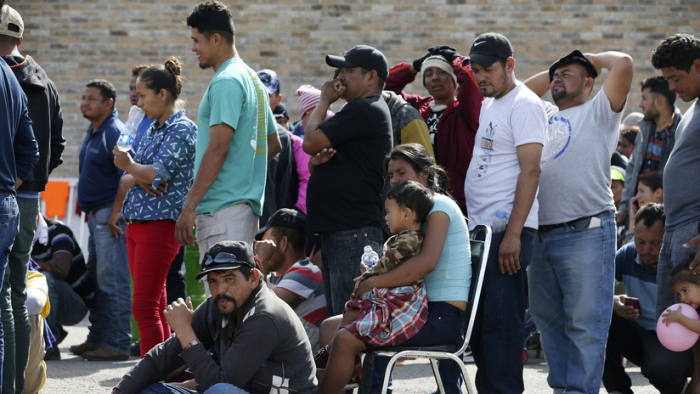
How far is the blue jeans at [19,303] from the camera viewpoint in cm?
405

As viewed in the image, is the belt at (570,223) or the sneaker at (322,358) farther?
the belt at (570,223)

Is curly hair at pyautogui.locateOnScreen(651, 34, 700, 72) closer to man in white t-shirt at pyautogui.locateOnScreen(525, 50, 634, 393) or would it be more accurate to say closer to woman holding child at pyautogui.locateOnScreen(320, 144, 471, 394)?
man in white t-shirt at pyautogui.locateOnScreen(525, 50, 634, 393)

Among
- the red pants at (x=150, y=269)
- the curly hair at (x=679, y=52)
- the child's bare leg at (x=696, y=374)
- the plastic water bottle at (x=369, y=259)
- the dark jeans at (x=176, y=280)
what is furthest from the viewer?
the dark jeans at (x=176, y=280)

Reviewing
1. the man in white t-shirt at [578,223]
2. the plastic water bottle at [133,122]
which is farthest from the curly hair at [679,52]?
the plastic water bottle at [133,122]

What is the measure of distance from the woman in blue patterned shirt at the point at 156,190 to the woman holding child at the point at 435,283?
1.43 m

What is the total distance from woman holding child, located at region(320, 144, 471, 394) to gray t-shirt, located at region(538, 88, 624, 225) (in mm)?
649

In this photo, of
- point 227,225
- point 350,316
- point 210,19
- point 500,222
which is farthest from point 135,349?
point 500,222

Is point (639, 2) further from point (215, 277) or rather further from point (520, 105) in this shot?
point (215, 277)

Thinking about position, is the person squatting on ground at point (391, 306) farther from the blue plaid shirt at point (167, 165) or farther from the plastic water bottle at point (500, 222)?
the blue plaid shirt at point (167, 165)

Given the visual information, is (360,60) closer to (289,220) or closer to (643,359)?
(289,220)

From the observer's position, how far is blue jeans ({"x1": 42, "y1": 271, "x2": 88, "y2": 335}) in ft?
22.0

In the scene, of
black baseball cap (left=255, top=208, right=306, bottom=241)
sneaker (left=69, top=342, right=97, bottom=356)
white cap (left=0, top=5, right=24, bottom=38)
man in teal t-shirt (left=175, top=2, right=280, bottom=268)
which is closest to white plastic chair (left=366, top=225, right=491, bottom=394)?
man in teal t-shirt (left=175, top=2, right=280, bottom=268)

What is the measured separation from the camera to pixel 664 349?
4.87 m

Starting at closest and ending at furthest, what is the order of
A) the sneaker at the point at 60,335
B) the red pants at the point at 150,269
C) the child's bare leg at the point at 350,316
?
the child's bare leg at the point at 350,316 → the red pants at the point at 150,269 → the sneaker at the point at 60,335
